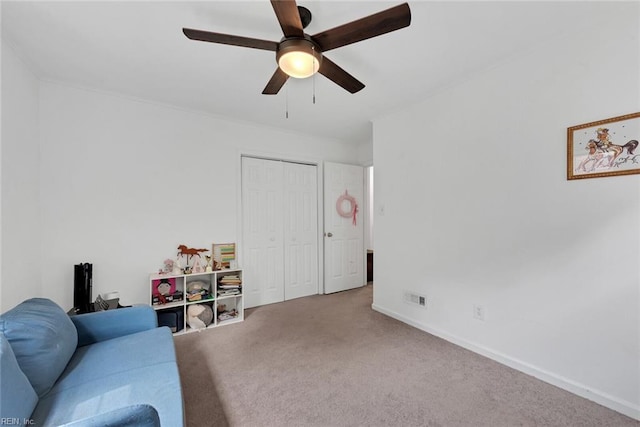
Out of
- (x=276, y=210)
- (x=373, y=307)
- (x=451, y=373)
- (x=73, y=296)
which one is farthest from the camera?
(x=276, y=210)

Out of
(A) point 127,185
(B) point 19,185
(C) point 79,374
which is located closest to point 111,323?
(C) point 79,374

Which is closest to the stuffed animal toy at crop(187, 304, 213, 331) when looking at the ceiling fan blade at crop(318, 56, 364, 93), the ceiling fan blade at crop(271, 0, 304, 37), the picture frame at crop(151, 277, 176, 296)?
the picture frame at crop(151, 277, 176, 296)

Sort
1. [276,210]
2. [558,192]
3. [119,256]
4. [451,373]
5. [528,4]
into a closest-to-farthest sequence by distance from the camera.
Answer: [528,4] < [558,192] < [451,373] < [119,256] < [276,210]

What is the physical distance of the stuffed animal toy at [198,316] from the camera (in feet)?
9.62

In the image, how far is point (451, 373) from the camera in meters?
2.12

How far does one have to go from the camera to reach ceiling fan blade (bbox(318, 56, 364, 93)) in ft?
5.52

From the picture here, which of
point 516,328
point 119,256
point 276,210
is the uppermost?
point 276,210

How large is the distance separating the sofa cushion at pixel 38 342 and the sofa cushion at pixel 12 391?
0.15 m

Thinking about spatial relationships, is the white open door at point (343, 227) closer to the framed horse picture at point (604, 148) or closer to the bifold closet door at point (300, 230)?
the bifold closet door at point (300, 230)

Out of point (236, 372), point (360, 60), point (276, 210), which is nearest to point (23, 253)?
point (236, 372)

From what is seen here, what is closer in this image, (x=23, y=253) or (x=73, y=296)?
(x=23, y=253)

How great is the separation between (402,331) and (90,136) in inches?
146

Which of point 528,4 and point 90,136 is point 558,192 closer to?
point 528,4

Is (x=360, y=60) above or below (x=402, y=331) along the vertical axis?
above
